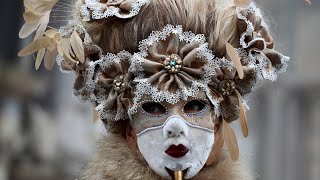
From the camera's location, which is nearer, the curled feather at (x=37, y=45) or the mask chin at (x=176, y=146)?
the mask chin at (x=176, y=146)

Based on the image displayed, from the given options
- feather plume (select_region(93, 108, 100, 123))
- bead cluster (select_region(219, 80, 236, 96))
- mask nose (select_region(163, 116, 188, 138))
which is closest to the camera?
mask nose (select_region(163, 116, 188, 138))

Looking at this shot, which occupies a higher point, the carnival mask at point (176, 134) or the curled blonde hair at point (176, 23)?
the curled blonde hair at point (176, 23)

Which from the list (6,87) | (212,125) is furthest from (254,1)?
(6,87)

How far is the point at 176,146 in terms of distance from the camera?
8.16ft

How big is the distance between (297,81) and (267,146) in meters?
0.71

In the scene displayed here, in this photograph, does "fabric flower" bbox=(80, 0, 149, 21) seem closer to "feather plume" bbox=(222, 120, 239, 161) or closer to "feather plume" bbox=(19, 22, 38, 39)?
"feather plume" bbox=(19, 22, 38, 39)

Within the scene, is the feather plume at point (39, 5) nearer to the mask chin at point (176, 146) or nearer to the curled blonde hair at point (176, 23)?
the curled blonde hair at point (176, 23)

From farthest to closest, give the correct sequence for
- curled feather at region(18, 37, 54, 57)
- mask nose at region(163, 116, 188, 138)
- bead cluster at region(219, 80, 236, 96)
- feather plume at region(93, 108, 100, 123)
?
feather plume at region(93, 108, 100, 123) < curled feather at region(18, 37, 54, 57) < bead cluster at region(219, 80, 236, 96) < mask nose at region(163, 116, 188, 138)

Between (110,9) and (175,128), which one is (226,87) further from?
(110,9)

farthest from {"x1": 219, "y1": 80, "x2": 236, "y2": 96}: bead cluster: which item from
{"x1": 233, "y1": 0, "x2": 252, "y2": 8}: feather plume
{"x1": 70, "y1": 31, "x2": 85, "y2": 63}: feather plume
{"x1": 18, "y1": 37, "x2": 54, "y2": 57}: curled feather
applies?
{"x1": 18, "y1": 37, "x2": 54, "y2": 57}: curled feather

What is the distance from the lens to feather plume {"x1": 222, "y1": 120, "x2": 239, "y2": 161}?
8.41 ft

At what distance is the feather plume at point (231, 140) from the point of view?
256 centimetres

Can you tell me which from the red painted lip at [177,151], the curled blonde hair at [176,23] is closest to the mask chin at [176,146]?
the red painted lip at [177,151]

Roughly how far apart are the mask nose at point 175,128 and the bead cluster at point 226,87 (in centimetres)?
16
